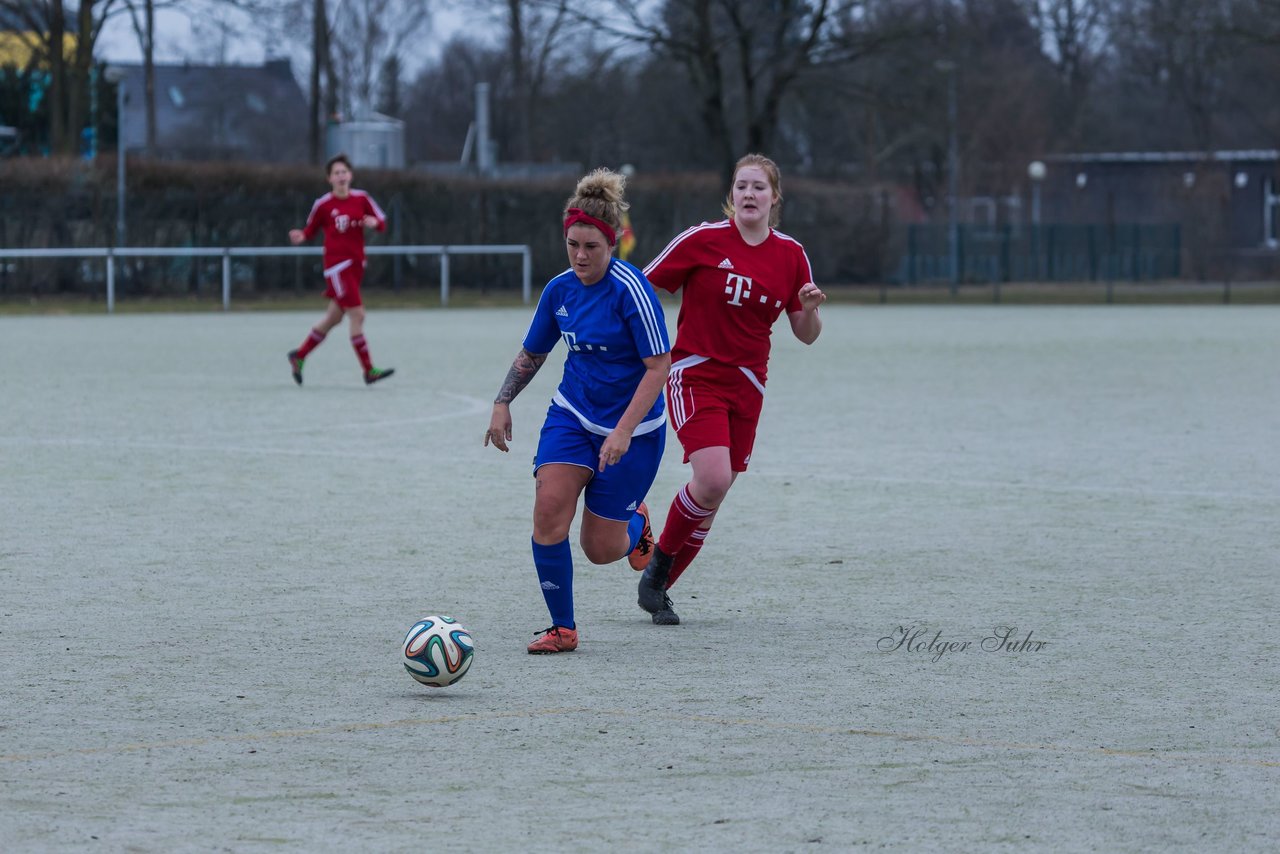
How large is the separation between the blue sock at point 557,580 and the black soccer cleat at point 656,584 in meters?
0.55

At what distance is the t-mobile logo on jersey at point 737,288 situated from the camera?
695 centimetres

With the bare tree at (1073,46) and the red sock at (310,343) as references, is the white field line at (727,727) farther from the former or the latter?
the bare tree at (1073,46)

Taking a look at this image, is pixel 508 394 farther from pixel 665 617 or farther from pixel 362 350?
pixel 362 350

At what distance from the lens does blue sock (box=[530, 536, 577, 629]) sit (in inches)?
245

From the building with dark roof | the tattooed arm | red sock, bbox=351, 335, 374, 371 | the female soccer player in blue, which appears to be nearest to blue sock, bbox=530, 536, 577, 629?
the female soccer player in blue

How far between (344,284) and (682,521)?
1048cm

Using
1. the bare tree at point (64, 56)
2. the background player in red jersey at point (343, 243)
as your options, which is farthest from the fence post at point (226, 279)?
the background player in red jersey at point (343, 243)

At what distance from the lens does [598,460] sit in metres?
6.37

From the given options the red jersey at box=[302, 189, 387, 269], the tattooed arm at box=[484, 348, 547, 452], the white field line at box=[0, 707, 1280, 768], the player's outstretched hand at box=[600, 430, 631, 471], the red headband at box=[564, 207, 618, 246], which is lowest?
the white field line at box=[0, 707, 1280, 768]

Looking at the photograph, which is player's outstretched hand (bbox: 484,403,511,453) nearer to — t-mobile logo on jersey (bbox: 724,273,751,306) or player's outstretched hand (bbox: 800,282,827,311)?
t-mobile logo on jersey (bbox: 724,273,751,306)

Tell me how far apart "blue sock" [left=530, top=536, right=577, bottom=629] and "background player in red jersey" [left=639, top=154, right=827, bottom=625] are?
2.08ft

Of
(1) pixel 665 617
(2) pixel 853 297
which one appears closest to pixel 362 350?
(1) pixel 665 617

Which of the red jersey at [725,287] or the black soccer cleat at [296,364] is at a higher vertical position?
the red jersey at [725,287]

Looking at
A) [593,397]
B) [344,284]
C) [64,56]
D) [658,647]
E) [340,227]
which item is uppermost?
[64,56]
